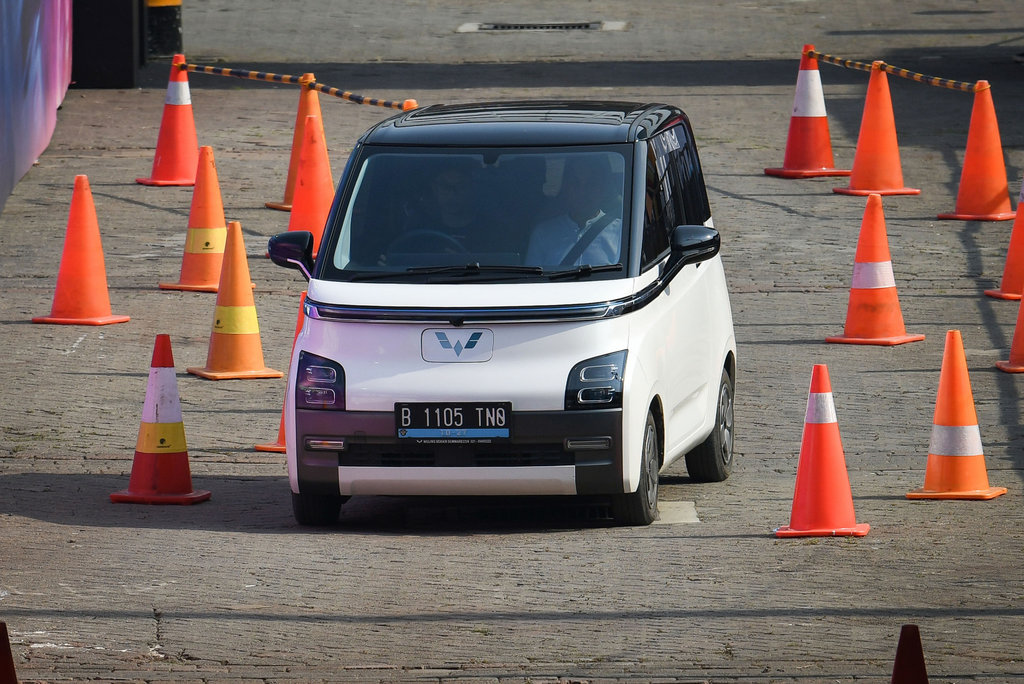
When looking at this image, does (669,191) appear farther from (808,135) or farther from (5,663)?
(808,135)

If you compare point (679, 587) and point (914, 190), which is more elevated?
point (679, 587)

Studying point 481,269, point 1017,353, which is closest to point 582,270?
point 481,269

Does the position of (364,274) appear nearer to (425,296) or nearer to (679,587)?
(425,296)

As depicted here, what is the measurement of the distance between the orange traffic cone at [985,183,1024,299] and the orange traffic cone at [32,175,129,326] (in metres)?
5.87

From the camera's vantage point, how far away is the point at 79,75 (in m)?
21.3

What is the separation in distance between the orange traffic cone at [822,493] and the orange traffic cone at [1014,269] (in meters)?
5.38

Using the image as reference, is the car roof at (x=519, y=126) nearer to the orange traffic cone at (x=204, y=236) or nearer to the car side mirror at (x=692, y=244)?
the car side mirror at (x=692, y=244)

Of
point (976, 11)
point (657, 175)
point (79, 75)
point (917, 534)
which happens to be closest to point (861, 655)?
point (917, 534)

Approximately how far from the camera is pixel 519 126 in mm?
8484

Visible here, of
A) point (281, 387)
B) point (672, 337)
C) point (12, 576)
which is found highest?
point (672, 337)

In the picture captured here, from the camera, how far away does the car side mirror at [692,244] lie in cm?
830

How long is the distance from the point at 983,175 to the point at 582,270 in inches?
326

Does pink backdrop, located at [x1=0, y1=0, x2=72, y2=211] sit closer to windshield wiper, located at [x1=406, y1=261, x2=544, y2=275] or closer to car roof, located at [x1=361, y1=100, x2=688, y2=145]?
car roof, located at [x1=361, y1=100, x2=688, y2=145]

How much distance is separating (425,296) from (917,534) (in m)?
2.20
